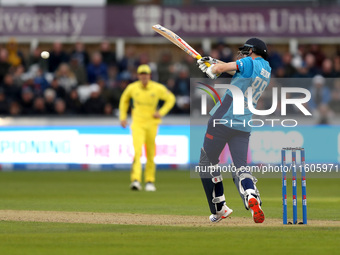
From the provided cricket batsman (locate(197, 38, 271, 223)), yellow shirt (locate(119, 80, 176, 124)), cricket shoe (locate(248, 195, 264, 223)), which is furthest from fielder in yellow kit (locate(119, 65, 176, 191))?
cricket shoe (locate(248, 195, 264, 223))

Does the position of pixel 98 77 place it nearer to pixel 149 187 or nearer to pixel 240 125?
pixel 149 187

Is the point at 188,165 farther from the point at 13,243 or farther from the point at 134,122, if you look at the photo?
the point at 13,243

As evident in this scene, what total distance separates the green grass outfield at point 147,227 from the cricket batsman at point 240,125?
0.51 meters

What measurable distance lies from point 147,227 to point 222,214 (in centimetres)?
114

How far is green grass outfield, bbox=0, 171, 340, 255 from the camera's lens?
973 centimetres

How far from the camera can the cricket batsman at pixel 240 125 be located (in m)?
11.5

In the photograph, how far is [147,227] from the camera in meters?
11.7

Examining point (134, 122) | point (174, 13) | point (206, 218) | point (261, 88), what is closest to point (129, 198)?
point (134, 122)

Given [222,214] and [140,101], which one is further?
[140,101]

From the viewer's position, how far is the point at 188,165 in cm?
2494

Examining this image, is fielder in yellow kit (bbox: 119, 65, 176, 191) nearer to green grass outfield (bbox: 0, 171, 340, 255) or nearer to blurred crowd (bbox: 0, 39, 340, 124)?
green grass outfield (bbox: 0, 171, 340, 255)

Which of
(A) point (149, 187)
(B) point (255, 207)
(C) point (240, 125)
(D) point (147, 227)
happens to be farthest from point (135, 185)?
(B) point (255, 207)

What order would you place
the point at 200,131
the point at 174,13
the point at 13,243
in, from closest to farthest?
the point at 13,243 < the point at 200,131 < the point at 174,13

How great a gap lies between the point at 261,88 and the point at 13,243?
12.4ft
